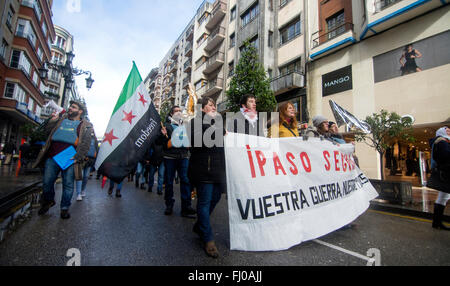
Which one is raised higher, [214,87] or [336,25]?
[336,25]

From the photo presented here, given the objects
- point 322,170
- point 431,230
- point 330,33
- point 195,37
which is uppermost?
point 195,37

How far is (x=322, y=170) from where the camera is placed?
3195mm

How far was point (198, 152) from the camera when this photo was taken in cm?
252

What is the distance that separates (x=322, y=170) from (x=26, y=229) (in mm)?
3943

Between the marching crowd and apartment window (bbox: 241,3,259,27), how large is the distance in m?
18.7

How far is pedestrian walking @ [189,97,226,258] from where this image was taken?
2373mm

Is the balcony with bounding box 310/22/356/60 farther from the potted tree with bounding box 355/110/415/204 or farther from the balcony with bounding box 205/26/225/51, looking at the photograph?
the balcony with bounding box 205/26/225/51

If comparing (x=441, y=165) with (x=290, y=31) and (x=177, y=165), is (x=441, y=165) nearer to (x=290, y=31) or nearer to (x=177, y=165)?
(x=177, y=165)

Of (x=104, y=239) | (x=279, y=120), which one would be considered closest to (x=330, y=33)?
(x=279, y=120)

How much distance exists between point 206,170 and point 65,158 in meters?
2.63

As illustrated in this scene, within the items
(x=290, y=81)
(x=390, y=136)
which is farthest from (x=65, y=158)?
(x=290, y=81)

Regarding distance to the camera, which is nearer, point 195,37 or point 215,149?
point 215,149

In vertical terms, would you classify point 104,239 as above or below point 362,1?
below
